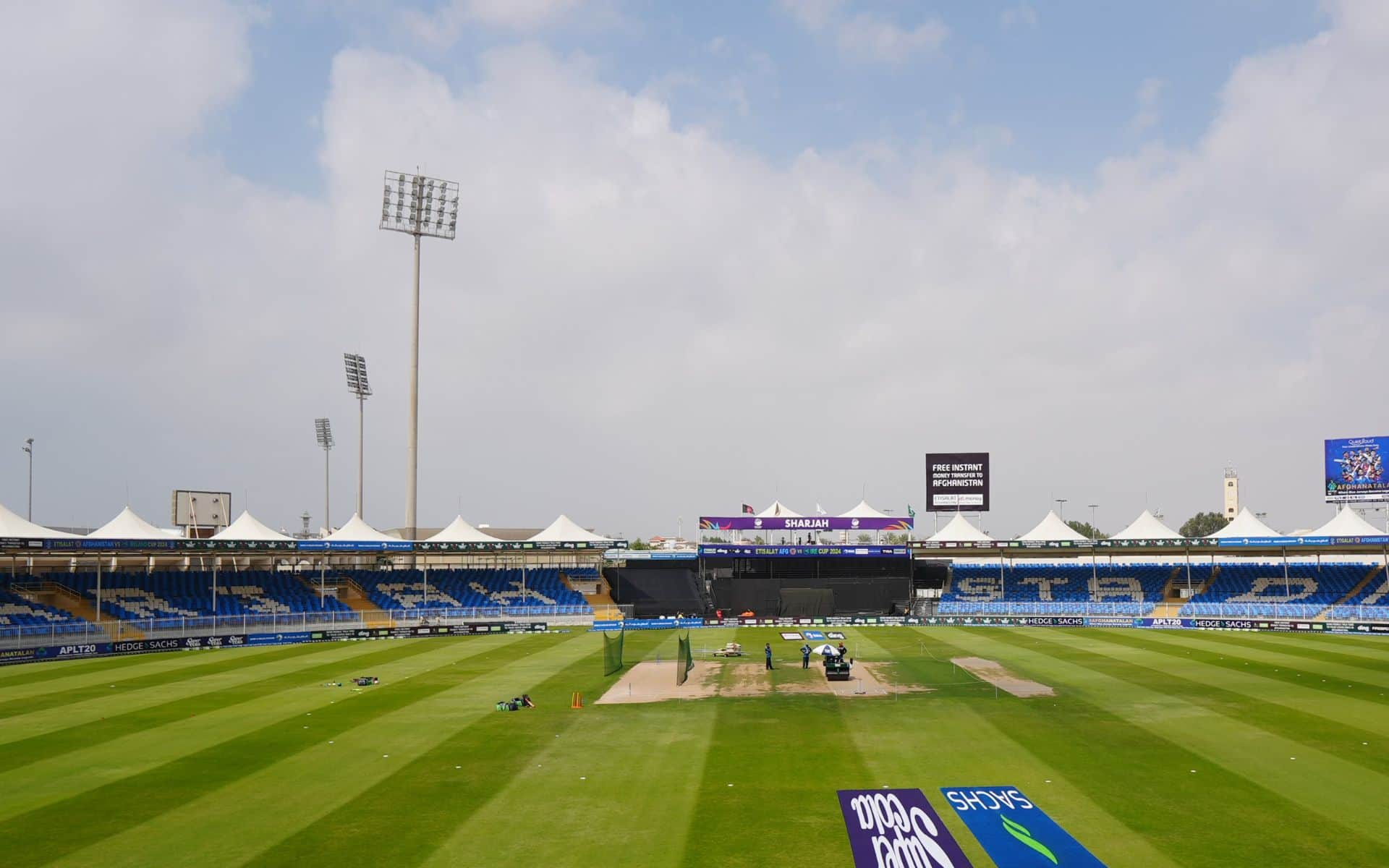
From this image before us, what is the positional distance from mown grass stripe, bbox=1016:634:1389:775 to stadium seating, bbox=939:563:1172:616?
20.5m

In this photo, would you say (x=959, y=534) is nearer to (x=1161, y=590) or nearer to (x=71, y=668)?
(x=1161, y=590)

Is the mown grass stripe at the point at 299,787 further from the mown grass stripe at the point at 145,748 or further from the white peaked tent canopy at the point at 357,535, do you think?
the white peaked tent canopy at the point at 357,535

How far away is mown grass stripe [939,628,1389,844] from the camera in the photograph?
19.5 meters

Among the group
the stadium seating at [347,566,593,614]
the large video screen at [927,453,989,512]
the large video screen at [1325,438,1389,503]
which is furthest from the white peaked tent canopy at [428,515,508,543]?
the large video screen at [1325,438,1389,503]

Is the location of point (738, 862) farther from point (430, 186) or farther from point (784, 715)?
point (430, 186)

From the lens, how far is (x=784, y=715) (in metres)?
30.3

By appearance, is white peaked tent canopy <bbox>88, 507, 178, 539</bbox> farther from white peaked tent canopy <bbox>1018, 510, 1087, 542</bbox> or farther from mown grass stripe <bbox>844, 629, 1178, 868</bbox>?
white peaked tent canopy <bbox>1018, 510, 1087, 542</bbox>

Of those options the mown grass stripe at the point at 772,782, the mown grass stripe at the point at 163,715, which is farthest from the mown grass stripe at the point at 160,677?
the mown grass stripe at the point at 772,782

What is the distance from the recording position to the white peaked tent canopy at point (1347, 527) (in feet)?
210

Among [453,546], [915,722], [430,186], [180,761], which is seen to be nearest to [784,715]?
[915,722]

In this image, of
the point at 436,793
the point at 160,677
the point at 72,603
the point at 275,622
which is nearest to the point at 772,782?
the point at 436,793

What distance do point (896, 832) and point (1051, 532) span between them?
6109 centimetres

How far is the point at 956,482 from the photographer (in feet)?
250

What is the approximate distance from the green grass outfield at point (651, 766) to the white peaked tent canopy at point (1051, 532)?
101ft
